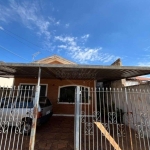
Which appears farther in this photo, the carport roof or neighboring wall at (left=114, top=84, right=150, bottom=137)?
neighboring wall at (left=114, top=84, right=150, bottom=137)

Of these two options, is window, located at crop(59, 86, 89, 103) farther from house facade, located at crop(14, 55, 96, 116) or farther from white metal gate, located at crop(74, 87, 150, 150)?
white metal gate, located at crop(74, 87, 150, 150)

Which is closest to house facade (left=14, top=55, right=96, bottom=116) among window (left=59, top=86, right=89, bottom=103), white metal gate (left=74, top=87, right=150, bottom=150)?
window (left=59, top=86, right=89, bottom=103)

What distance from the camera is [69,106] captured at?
10.2 m

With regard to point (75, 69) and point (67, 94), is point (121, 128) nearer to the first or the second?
point (75, 69)

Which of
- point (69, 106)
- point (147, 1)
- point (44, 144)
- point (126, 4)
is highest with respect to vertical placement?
point (126, 4)

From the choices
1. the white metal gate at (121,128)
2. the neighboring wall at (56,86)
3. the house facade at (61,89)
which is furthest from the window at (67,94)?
the white metal gate at (121,128)

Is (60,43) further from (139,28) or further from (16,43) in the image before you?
(139,28)

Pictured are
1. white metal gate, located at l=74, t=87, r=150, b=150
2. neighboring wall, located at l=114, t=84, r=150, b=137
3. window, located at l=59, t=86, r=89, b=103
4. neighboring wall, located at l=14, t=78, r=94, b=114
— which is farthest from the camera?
window, located at l=59, t=86, r=89, b=103

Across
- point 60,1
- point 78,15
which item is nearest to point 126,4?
point 78,15

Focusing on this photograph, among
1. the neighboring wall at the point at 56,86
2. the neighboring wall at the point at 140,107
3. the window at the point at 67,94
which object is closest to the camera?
the neighboring wall at the point at 140,107

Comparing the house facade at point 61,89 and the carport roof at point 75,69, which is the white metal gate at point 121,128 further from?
the house facade at point 61,89

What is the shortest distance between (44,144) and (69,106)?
19.1ft

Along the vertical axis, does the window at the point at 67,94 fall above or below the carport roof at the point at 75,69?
below

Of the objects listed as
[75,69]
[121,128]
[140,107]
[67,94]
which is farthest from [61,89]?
[140,107]
